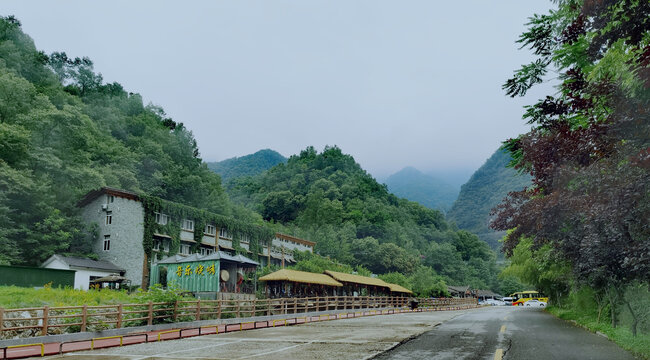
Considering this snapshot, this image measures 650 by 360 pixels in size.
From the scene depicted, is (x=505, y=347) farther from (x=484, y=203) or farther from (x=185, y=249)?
(x=484, y=203)

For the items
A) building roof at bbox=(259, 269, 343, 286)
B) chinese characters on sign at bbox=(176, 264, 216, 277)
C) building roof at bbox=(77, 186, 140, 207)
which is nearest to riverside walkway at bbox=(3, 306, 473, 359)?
chinese characters on sign at bbox=(176, 264, 216, 277)

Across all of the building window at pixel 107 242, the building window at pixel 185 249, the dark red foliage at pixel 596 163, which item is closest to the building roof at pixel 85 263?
the building window at pixel 107 242

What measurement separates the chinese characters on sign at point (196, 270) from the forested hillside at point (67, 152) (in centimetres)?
1531

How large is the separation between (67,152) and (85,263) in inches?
577

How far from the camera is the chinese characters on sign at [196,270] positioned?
27562 millimetres

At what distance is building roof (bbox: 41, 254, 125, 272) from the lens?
125 ft

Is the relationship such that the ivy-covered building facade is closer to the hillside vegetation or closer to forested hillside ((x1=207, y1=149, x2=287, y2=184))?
the hillside vegetation

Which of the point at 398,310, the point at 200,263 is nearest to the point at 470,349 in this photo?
the point at 200,263

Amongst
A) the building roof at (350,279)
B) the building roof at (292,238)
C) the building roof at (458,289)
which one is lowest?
the building roof at (458,289)

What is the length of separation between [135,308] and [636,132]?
17666mm

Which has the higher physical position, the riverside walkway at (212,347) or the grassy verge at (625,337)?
the riverside walkway at (212,347)

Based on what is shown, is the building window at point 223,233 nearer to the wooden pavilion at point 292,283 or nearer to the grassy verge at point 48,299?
the wooden pavilion at point 292,283

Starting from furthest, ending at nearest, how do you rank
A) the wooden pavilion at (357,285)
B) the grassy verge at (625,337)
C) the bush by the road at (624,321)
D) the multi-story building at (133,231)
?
the wooden pavilion at (357,285), the multi-story building at (133,231), the bush by the road at (624,321), the grassy verge at (625,337)

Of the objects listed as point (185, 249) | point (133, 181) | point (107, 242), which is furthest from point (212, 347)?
point (133, 181)
